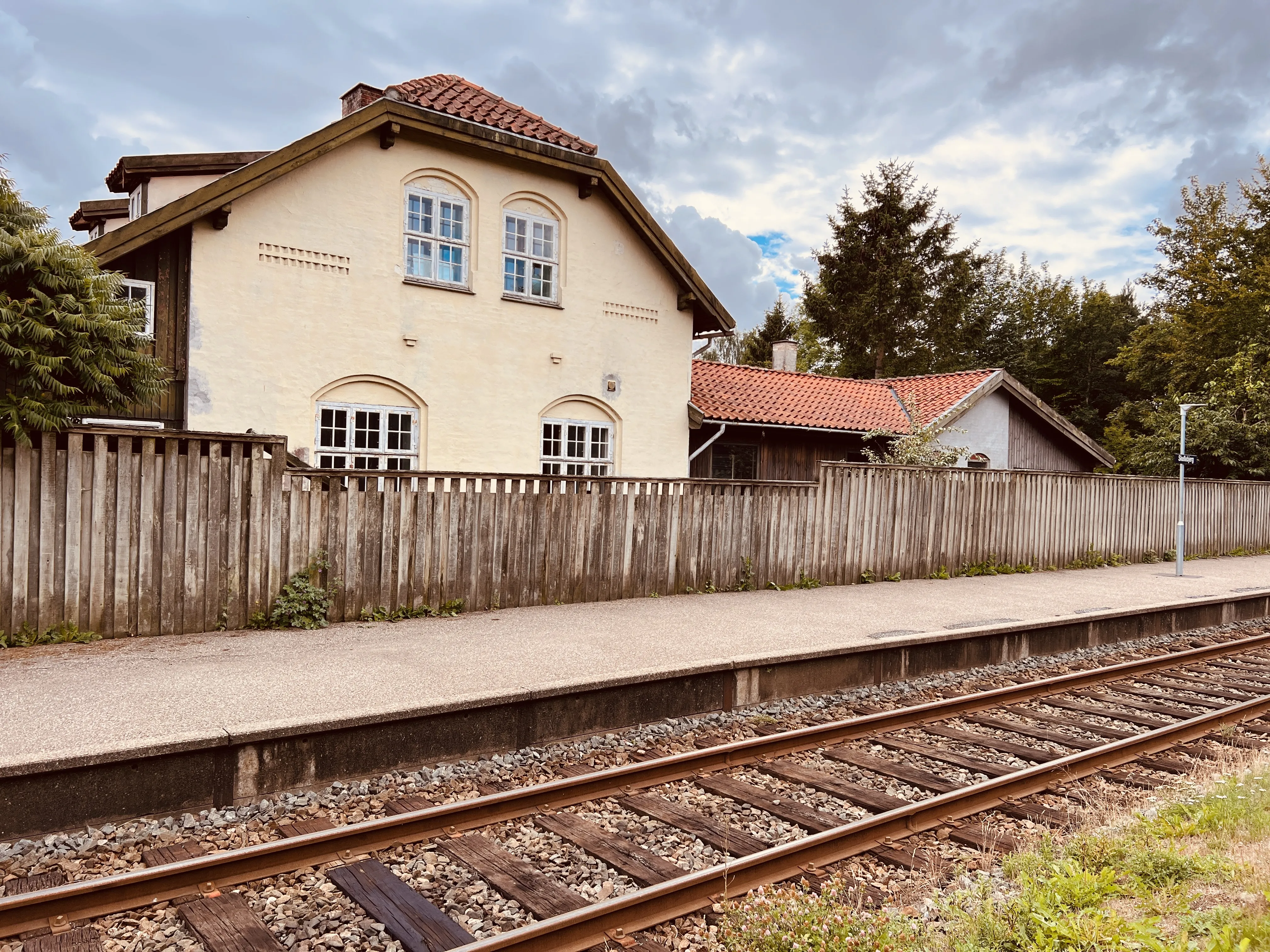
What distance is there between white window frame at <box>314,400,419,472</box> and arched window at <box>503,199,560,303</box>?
114 inches

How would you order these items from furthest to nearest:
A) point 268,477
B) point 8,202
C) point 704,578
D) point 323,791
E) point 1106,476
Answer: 1. point 1106,476
2. point 704,578
3. point 268,477
4. point 8,202
5. point 323,791

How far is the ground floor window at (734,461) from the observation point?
19.1 meters

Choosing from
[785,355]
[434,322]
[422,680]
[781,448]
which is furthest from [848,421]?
[422,680]

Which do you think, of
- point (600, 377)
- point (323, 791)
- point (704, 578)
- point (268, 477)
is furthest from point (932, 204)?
point (323, 791)

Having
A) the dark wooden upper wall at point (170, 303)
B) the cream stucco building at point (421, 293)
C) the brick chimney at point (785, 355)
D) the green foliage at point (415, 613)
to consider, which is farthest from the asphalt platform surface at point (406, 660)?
the brick chimney at point (785, 355)

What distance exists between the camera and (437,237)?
48.3ft

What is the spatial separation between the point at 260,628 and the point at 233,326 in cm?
553

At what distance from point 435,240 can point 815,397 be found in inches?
405

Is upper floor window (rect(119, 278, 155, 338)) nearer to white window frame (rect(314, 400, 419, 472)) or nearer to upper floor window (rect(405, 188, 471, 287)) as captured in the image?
white window frame (rect(314, 400, 419, 472))

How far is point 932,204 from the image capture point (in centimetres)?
4150

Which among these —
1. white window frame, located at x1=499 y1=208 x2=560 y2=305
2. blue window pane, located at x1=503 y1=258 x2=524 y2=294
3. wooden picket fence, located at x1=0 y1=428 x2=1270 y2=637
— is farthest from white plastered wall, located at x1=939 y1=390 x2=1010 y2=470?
blue window pane, located at x1=503 y1=258 x2=524 y2=294

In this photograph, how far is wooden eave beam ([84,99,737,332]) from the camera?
11773 mm

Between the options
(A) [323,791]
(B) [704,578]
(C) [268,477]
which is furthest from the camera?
(B) [704,578]

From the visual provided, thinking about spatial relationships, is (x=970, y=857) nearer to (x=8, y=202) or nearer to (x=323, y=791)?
(x=323, y=791)
